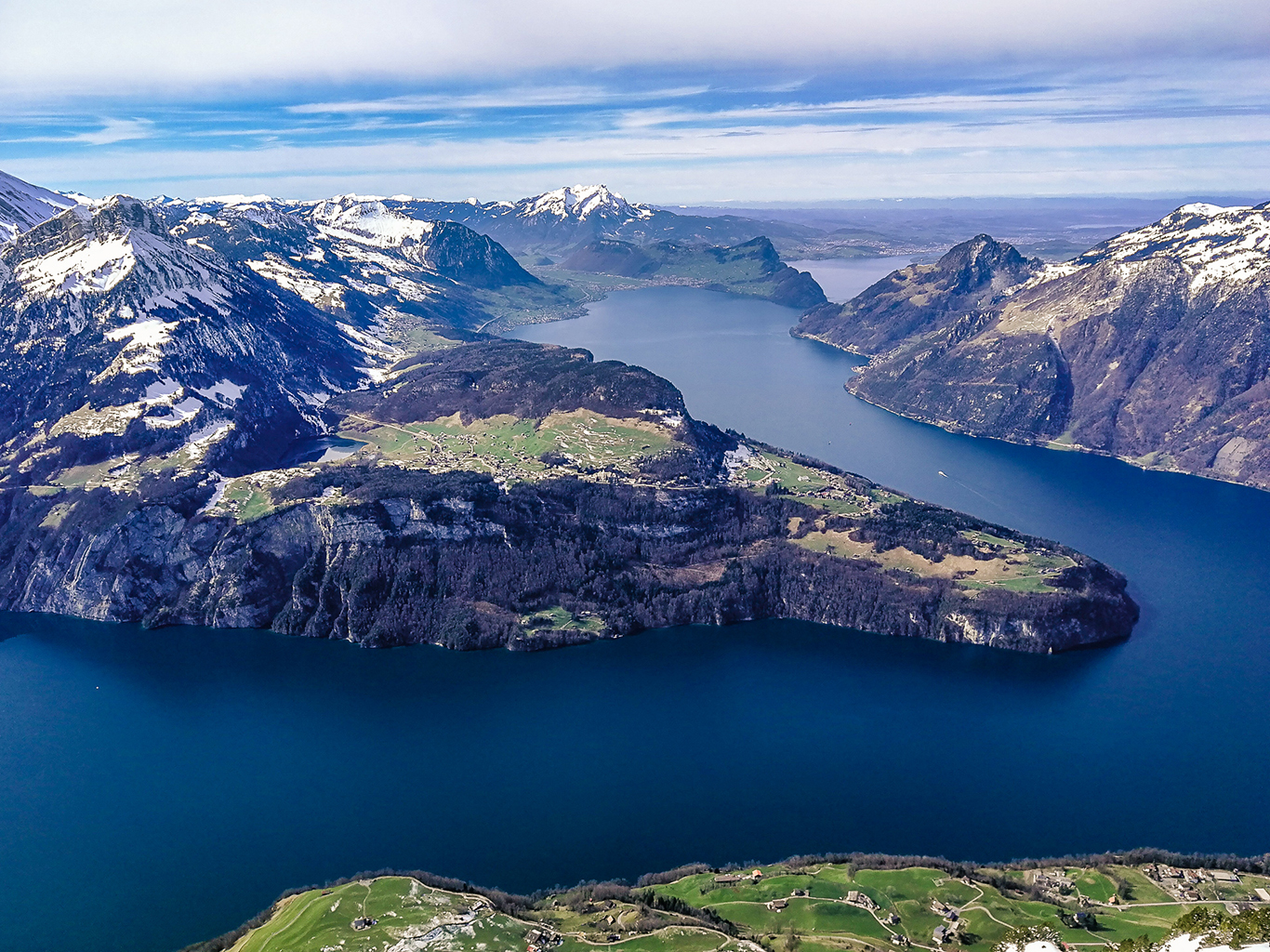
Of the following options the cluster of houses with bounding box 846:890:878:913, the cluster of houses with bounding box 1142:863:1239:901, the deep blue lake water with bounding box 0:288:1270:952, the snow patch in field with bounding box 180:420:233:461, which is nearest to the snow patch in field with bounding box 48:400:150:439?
the snow patch in field with bounding box 180:420:233:461

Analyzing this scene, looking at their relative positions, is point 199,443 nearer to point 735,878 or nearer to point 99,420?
point 99,420

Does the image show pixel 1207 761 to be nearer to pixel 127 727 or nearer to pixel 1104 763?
pixel 1104 763

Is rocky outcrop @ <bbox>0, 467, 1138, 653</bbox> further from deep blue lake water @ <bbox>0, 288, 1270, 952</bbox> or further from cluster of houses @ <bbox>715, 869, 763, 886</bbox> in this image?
cluster of houses @ <bbox>715, 869, 763, 886</bbox>

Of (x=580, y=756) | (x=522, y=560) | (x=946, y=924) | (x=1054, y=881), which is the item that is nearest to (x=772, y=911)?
(x=946, y=924)

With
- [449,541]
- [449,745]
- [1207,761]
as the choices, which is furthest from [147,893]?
[1207,761]

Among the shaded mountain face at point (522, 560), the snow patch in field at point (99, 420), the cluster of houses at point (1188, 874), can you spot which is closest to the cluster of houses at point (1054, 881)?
the cluster of houses at point (1188, 874)
